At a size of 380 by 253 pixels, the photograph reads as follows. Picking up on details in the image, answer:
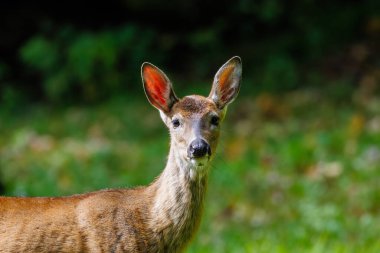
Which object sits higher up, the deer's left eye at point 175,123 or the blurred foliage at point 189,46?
the blurred foliage at point 189,46

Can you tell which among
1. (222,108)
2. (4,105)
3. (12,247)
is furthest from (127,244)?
(4,105)

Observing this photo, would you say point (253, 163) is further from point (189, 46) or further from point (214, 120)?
point (214, 120)

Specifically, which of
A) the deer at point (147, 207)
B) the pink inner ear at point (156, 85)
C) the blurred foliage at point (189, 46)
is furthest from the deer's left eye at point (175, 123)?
the blurred foliage at point (189, 46)

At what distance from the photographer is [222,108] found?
17.2 ft

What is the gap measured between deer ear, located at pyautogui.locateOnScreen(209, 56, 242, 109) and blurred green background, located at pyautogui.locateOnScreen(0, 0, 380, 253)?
6.60 ft

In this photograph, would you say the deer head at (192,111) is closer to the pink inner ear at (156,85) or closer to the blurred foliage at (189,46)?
A: the pink inner ear at (156,85)

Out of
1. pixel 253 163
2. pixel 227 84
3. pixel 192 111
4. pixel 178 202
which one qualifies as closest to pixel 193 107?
pixel 192 111

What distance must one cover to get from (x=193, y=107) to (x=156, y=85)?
0.26 m

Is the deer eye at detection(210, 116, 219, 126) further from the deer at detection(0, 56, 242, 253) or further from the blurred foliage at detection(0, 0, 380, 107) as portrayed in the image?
the blurred foliage at detection(0, 0, 380, 107)

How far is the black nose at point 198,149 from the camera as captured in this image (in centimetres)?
473

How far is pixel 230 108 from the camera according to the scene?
11.4 meters

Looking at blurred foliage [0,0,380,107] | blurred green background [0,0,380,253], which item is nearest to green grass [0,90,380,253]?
blurred green background [0,0,380,253]

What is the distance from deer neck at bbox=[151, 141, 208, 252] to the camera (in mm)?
4820

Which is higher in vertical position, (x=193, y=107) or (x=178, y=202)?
(x=193, y=107)
